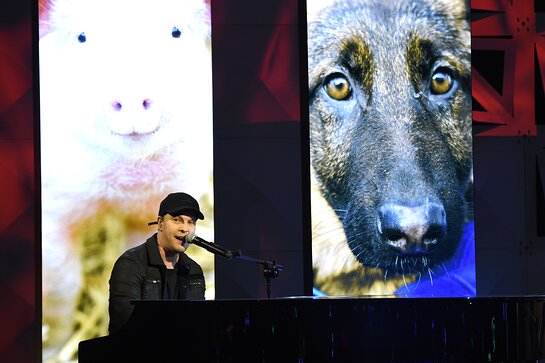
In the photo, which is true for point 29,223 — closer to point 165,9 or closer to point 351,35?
point 165,9

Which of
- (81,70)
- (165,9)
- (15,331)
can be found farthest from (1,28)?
(15,331)

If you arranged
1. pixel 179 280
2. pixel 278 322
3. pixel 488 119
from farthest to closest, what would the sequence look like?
pixel 488 119
pixel 179 280
pixel 278 322

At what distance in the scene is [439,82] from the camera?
591cm

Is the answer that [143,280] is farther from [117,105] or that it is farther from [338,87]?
[338,87]

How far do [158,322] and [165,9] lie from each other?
2.91m

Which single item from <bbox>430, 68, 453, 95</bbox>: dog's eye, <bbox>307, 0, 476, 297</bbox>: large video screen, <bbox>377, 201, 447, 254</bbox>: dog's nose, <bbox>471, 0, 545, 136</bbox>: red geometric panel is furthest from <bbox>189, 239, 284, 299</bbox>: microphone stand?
<bbox>471, 0, 545, 136</bbox>: red geometric panel

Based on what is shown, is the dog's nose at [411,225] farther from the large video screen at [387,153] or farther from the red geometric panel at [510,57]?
the red geometric panel at [510,57]

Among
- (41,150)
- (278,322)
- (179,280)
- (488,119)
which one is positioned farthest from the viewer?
(488,119)

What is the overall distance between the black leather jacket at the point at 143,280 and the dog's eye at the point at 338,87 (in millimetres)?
2055

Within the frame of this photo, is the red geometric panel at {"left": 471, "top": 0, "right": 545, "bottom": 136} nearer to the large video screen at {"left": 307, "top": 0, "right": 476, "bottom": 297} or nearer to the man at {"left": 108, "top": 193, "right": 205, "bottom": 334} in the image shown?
the large video screen at {"left": 307, "top": 0, "right": 476, "bottom": 297}

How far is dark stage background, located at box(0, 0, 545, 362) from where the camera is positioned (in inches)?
220

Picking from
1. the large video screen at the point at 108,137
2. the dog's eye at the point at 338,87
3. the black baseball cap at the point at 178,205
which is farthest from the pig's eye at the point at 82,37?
the black baseball cap at the point at 178,205

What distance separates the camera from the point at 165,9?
18.7 feet

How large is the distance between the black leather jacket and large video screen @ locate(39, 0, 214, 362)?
1.48m
